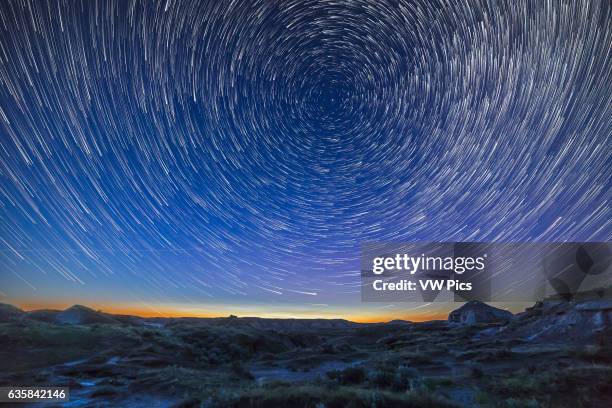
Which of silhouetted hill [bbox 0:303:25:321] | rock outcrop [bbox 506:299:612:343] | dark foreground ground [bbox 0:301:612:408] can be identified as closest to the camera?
dark foreground ground [bbox 0:301:612:408]

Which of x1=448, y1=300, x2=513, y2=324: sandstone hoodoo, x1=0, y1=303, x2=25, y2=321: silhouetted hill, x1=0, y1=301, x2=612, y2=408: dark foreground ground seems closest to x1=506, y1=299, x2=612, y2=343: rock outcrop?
x1=0, y1=301, x2=612, y2=408: dark foreground ground

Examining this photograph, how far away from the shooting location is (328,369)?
1925cm

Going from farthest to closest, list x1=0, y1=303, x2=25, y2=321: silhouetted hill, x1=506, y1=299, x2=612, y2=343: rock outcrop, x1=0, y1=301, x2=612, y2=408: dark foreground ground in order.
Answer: x1=0, y1=303, x2=25, y2=321: silhouetted hill < x1=506, y1=299, x2=612, y2=343: rock outcrop < x1=0, y1=301, x2=612, y2=408: dark foreground ground

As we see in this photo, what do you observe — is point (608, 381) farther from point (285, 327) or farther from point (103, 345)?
point (285, 327)

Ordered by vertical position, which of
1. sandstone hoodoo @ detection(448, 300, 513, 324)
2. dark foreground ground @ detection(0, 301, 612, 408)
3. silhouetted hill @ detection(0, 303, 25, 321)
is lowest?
dark foreground ground @ detection(0, 301, 612, 408)

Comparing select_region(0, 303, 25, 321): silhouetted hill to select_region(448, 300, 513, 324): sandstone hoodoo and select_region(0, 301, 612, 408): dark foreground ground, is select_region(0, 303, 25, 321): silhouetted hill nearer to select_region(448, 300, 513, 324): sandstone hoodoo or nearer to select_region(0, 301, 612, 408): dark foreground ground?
select_region(0, 301, 612, 408): dark foreground ground

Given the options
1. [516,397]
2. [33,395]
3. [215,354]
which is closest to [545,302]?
[215,354]

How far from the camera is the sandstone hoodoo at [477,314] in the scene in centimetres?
4472

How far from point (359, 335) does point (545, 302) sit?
1881cm

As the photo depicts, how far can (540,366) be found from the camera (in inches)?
566

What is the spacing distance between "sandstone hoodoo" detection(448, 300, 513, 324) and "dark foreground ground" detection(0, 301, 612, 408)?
7.47 m

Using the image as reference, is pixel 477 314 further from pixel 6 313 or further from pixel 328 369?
pixel 6 313

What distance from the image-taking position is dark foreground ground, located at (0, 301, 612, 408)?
10406 mm

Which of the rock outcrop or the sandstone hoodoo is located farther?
the sandstone hoodoo
